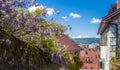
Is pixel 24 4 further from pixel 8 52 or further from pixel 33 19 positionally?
pixel 8 52

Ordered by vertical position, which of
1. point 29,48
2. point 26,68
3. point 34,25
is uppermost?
point 34,25

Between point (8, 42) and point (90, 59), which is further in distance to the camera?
point (90, 59)

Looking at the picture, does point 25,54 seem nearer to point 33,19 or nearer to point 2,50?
point 2,50

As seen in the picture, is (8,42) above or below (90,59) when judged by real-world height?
above

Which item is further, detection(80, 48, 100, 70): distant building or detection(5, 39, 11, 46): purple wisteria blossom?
detection(80, 48, 100, 70): distant building

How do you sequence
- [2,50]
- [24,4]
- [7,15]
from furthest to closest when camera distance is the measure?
[24,4], [7,15], [2,50]

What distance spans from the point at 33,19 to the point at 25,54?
1927mm

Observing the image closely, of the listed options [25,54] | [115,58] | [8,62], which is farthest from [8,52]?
[115,58]

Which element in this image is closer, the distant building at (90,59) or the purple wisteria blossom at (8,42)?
the purple wisteria blossom at (8,42)

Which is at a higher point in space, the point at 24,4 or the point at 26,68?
the point at 24,4

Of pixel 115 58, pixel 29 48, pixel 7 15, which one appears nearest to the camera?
pixel 7 15

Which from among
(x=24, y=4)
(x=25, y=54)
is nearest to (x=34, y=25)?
(x=24, y=4)

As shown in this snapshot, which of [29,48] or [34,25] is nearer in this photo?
[29,48]

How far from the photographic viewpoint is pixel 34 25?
7.45m
